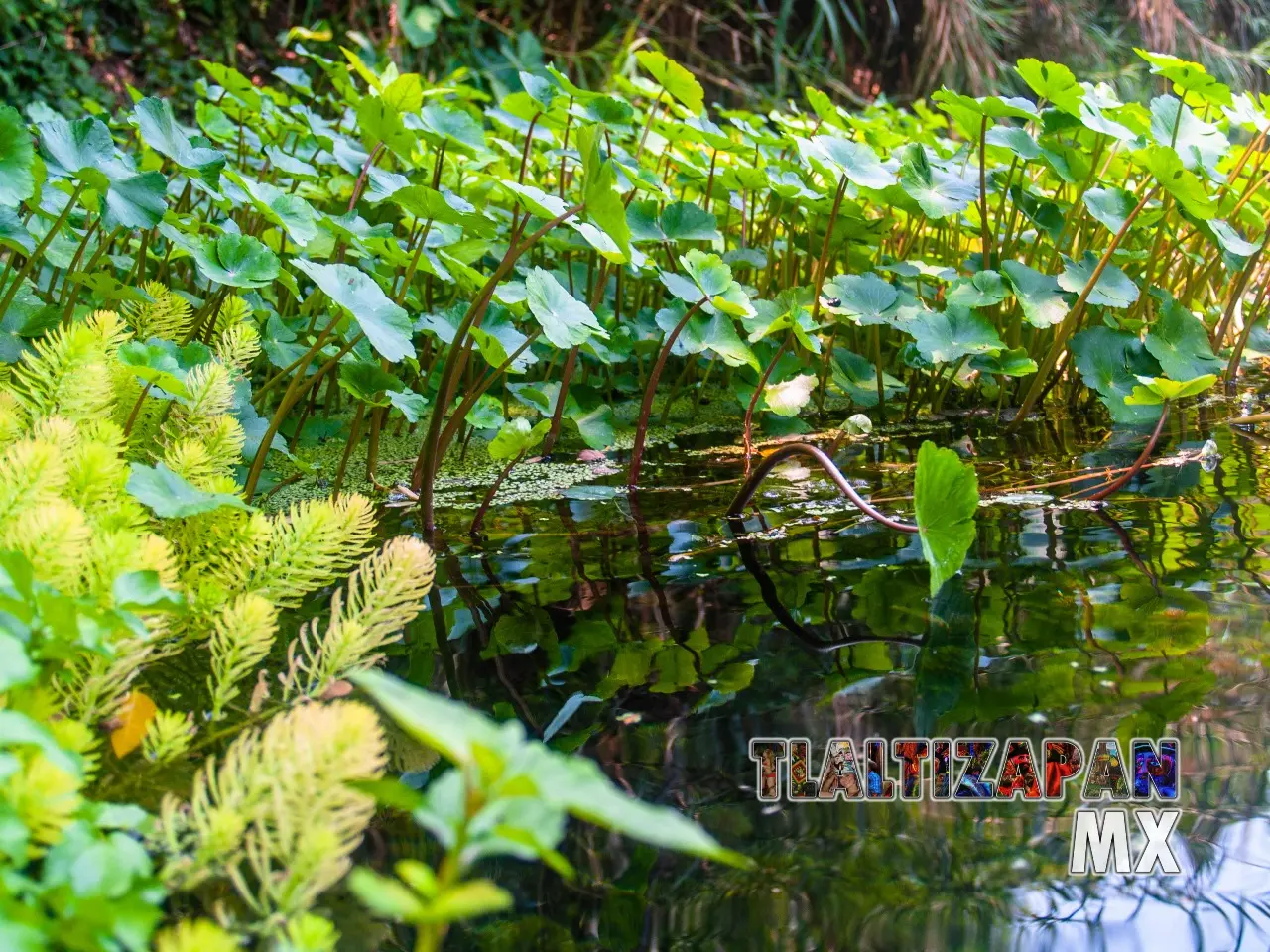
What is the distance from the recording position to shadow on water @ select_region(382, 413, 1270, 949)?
0.58 metres

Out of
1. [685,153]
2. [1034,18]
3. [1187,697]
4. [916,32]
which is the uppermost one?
[1034,18]

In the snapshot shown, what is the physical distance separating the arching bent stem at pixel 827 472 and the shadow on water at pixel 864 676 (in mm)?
32

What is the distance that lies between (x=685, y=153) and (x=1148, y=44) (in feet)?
16.4

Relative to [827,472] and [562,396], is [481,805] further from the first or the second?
[562,396]

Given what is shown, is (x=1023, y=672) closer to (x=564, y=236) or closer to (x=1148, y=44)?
(x=564, y=236)

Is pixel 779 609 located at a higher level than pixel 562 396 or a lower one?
lower

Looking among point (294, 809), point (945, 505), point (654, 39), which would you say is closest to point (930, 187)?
point (945, 505)

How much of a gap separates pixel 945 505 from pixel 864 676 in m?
0.17

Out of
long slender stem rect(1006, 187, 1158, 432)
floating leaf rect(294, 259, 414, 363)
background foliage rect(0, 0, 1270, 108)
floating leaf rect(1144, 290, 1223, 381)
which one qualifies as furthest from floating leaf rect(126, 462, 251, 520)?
background foliage rect(0, 0, 1270, 108)

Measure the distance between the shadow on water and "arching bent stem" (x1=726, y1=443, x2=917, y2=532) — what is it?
3cm

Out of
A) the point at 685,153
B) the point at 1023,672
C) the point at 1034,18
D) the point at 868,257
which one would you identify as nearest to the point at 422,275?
the point at 685,153

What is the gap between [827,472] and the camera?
1.12 metres

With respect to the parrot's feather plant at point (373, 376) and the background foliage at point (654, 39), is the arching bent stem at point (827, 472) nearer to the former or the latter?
the parrot's feather plant at point (373, 376)

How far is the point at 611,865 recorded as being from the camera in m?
0.61
